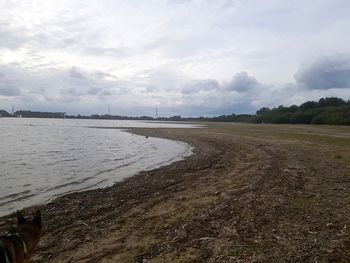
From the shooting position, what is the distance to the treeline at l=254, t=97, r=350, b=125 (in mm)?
79875

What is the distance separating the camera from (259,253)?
267 inches

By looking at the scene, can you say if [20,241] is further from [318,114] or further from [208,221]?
[318,114]

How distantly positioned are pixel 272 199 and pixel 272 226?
8.82 ft

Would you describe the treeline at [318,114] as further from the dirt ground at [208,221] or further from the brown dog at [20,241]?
the brown dog at [20,241]

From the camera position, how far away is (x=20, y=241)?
14.0 feet

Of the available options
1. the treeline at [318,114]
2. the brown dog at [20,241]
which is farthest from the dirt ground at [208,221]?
the treeline at [318,114]

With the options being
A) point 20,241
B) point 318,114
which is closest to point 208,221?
point 20,241

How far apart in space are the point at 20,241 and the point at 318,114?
96362 millimetres

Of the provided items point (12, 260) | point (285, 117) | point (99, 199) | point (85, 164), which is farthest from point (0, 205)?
point (285, 117)

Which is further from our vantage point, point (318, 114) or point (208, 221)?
point (318, 114)

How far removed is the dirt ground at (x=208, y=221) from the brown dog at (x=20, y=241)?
2591 mm

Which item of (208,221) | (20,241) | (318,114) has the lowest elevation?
(208,221)

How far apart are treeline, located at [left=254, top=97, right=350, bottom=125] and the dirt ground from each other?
6913 cm

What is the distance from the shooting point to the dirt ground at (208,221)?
23.1ft
